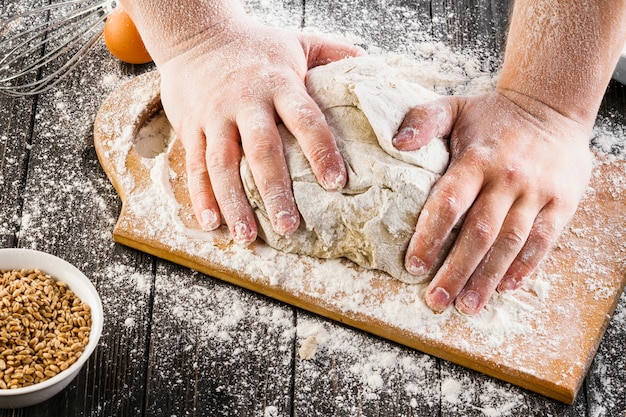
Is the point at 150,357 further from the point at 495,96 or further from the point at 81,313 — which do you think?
the point at 495,96

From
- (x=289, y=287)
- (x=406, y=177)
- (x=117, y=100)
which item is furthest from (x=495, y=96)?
(x=117, y=100)

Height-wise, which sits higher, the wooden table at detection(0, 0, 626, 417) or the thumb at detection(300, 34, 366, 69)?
the thumb at detection(300, 34, 366, 69)

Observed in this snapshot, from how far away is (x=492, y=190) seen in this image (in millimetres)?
1536

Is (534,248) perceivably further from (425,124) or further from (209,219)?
(209,219)

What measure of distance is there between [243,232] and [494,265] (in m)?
0.48

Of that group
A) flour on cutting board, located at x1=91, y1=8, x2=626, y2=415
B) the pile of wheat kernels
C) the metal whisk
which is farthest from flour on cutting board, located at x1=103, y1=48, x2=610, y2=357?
the metal whisk

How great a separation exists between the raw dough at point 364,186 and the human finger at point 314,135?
0.08 feet

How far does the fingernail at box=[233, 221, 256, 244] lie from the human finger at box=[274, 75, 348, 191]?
17 cm

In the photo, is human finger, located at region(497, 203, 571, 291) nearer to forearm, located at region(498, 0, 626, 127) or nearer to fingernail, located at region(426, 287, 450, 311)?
fingernail, located at region(426, 287, 450, 311)

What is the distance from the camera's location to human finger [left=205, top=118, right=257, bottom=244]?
5.12ft

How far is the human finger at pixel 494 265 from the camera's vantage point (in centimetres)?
150

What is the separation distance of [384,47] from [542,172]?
661mm

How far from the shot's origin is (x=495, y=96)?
168 centimetres

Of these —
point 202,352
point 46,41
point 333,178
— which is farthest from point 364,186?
point 46,41
